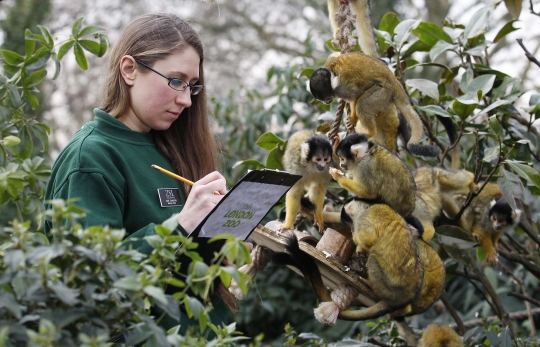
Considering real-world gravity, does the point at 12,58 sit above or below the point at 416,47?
above

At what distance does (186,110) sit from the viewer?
5.73 feet

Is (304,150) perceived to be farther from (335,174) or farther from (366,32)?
(366,32)

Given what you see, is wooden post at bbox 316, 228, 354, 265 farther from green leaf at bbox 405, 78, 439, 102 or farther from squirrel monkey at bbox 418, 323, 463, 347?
green leaf at bbox 405, 78, 439, 102

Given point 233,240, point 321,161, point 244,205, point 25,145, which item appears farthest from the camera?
point 321,161

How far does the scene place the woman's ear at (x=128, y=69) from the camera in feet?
5.04

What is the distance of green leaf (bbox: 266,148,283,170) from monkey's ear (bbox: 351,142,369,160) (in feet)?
1.55

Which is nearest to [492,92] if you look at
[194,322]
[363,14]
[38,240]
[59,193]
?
[363,14]

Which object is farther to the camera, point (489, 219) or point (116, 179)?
point (489, 219)

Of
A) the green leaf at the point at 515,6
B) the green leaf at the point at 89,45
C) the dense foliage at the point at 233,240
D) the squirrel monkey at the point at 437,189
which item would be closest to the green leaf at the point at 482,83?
the dense foliage at the point at 233,240

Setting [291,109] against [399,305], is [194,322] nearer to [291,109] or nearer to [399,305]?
[399,305]

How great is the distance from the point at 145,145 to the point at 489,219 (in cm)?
168

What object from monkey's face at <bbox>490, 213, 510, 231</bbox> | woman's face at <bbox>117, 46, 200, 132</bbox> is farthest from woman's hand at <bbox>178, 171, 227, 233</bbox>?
monkey's face at <bbox>490, 213, 510, 231</bbox>

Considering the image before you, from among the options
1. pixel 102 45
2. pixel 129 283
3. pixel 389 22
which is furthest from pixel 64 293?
pixel 389 22

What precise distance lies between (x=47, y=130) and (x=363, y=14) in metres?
1.23
